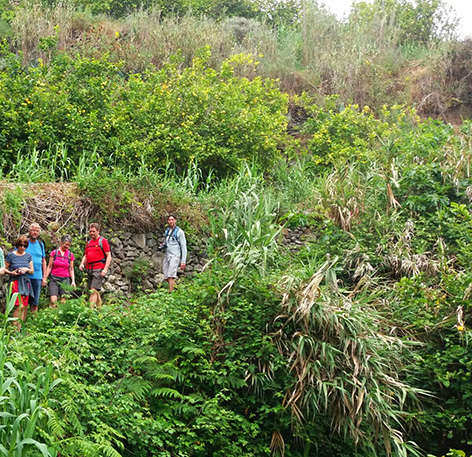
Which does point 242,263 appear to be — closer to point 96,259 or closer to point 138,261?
point 96,259

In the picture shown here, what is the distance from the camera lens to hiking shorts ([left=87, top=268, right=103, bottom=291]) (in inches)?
389

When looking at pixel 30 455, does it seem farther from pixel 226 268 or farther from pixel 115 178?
pixel 115 178

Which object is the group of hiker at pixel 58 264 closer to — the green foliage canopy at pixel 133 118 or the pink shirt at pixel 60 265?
the pink shirt at pixel 60 265

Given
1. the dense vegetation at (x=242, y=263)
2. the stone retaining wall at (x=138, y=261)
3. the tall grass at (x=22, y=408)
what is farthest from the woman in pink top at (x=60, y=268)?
the tall grass at (x=22, y=408)

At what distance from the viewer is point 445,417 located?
854 cm

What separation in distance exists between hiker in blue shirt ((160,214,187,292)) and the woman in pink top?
1610mm

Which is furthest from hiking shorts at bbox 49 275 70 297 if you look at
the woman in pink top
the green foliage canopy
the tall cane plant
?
the green foliage canopy

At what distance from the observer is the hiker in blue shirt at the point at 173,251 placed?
34.9 feet

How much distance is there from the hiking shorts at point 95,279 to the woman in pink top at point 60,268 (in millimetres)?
272

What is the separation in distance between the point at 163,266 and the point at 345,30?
15.6m

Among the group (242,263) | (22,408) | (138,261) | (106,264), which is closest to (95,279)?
(106,264)

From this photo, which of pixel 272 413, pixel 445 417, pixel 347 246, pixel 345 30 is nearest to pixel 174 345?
pixel 272 413

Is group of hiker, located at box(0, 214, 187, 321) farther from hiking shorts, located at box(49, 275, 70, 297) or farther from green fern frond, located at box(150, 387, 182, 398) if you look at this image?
green fern frond, located at box(150, 387, 182, 398)

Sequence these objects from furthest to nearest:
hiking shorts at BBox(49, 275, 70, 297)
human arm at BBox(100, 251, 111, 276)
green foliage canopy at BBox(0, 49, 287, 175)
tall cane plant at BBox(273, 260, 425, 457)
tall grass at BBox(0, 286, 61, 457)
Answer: green foliage canopy at BBox(0, 49, 287, 175) → human arm at BBox(100, 251, 111, 276) → hiking shorts at BBox(49, 275, 70, 297) → tall cane plant at BBox(273, 260, 425, 457) → tall grass at BBox(0, 286, 61, 457)
